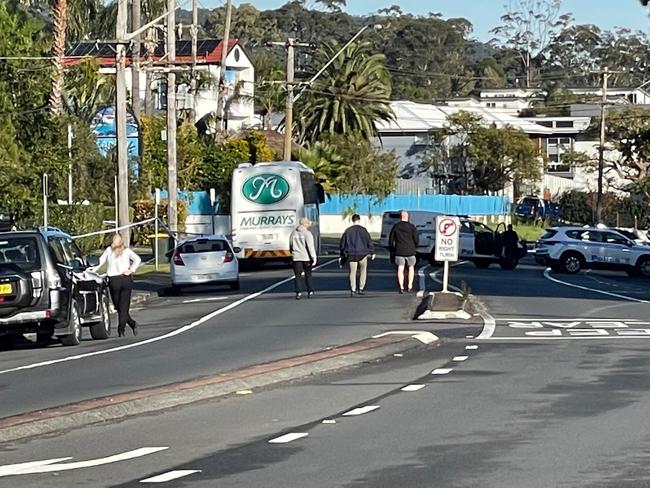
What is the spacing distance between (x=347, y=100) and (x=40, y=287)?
67.4 metres

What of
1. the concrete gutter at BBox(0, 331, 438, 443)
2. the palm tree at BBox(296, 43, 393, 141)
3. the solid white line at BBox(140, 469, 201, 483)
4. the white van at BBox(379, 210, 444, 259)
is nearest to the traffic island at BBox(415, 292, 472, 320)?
the concrete gutter at BBox(0, 331, 438, 443)

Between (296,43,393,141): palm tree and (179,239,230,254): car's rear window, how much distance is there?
5009 cm

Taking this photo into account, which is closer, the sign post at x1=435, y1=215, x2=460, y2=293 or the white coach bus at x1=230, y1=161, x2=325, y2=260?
the sign post at x1=435, y1=215, x2=460, y2=293

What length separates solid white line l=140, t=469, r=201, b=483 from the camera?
9.66 meters

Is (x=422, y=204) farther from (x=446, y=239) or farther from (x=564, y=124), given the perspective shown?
(x=446, y=239)

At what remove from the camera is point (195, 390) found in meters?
14.5

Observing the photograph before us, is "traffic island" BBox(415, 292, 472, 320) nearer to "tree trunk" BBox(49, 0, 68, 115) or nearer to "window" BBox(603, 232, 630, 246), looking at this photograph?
"window" BBox(603, 232, 630, 246)

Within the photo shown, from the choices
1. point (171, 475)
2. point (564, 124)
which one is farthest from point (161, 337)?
point (564, 124)

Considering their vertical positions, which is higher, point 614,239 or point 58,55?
point 58,55

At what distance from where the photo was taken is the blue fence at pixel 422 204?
8175cm

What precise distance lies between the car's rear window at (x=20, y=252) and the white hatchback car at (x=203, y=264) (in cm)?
1504

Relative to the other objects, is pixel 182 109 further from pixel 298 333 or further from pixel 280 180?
pixel 298 333

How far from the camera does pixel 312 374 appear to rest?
16484 mm

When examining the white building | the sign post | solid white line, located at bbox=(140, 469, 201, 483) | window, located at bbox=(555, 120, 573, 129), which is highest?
the white building
